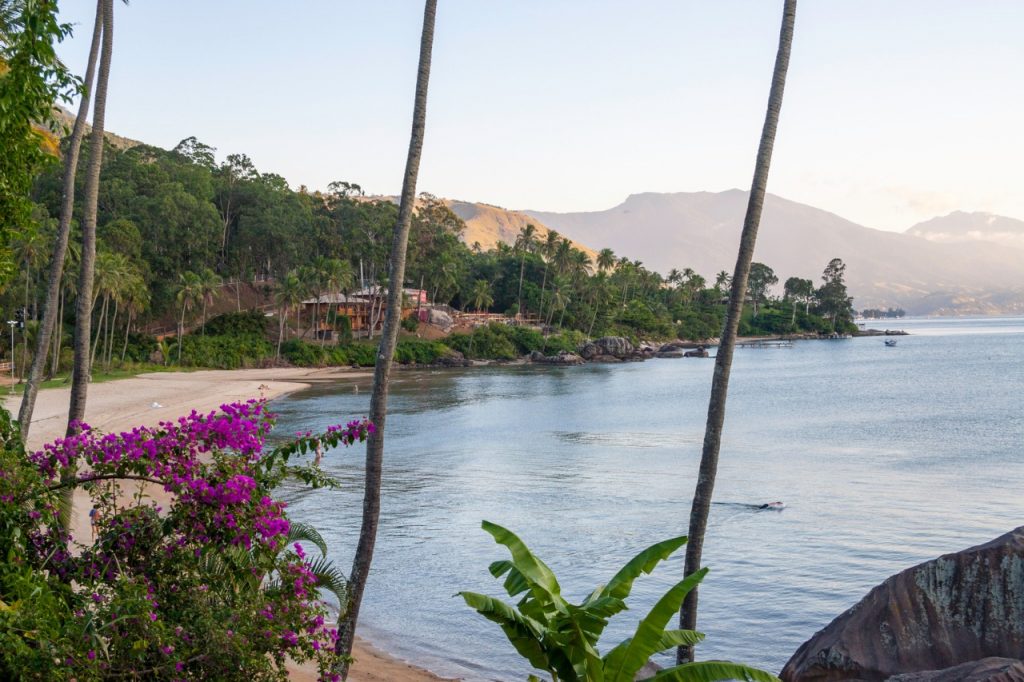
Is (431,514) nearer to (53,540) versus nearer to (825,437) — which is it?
(53,540)

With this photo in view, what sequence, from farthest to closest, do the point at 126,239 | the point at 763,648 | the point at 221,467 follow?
the point at 126,239 < the point at 763,648 < the point at 221,467

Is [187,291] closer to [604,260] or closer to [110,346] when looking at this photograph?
[110,346]

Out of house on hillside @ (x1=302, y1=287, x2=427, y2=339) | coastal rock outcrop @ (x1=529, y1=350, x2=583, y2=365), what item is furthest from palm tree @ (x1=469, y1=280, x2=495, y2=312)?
coastal rock outcrop @ (x1=529, y1=350, x2=583, y2=365)

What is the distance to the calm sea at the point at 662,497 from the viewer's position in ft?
54.4

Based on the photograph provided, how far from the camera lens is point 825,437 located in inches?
1721

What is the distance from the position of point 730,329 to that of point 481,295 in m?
99.3

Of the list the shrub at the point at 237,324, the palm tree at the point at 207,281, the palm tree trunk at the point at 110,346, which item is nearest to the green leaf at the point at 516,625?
the palm tree trunk at the point at 110,346

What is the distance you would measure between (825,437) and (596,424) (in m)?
11.9

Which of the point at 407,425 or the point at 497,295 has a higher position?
the point at 497,295

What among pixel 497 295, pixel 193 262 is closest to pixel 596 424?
pixel 193 262

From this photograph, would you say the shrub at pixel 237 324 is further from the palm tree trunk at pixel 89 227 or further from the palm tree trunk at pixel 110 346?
the palm tree trunk at pixel 89 227

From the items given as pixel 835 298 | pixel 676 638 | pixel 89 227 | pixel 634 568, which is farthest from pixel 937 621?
pixel 835 298

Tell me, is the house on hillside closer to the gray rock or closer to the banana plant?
the banana plant

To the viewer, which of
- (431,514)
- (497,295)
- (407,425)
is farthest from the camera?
(497,295)
